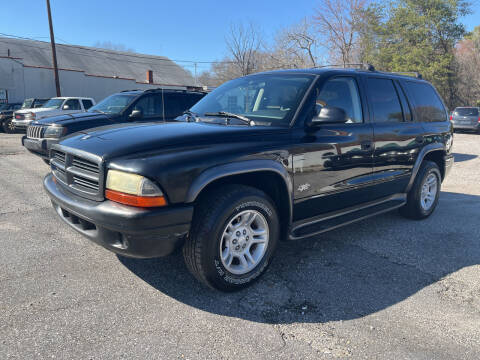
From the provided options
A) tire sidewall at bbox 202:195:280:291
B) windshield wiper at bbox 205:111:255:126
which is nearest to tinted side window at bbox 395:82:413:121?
windshield wiper at bbox 205:111:255:126

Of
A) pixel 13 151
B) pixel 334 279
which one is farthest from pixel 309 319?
pixel 13 151

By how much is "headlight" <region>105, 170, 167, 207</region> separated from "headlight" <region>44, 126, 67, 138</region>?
4.96 metres

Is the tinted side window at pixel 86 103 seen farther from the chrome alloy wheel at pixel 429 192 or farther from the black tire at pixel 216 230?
the black tire at pixel 216 230

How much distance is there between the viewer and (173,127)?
10.5ft

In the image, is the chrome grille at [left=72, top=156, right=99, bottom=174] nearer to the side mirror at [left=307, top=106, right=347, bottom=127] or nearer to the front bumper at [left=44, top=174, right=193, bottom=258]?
the front bumper at [left=44, top=174, right=193, bottom=258]

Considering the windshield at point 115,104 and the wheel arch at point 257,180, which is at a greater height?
the windshield at point 115,104

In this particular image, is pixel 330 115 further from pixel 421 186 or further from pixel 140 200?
pixel 421 186

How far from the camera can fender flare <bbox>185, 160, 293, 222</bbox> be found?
261cm

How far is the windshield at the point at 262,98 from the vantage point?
3.44 metres

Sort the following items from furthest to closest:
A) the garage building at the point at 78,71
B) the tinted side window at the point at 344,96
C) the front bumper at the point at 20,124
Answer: the garage building at the point at 78,71
the front bumper at the point at 20,124
the tinted side window at the point at 344,96

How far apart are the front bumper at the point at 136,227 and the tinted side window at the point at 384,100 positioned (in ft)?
8.64

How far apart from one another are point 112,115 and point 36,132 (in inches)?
58.7

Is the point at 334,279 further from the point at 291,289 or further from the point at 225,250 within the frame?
the point at 225,250

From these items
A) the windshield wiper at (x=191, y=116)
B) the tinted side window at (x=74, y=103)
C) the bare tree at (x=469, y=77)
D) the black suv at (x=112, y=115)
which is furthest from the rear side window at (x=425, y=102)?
the bare tree at (x=469, y=77)
